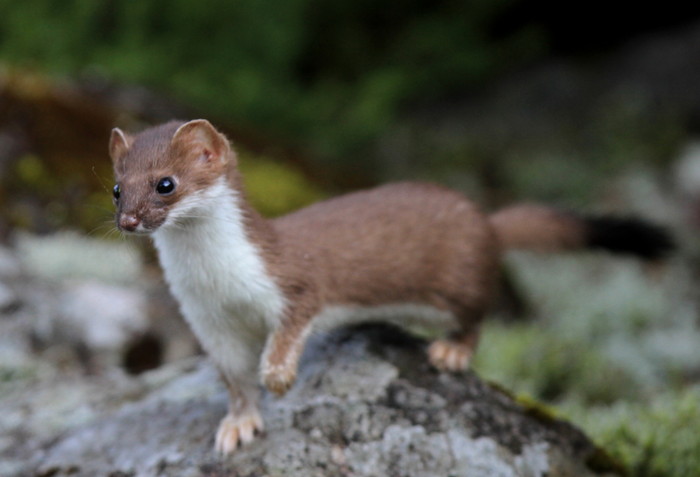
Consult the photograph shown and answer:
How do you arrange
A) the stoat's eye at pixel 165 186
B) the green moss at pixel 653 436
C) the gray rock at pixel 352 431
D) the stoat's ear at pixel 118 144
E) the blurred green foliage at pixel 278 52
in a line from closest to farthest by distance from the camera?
1. the stoat's eye at pixel 165 186
2. the stoat's ear at pixel 118 144
3. the gray rock at pixel 352 431
4. the green moss at pixel 653 436
5. the blurred green foliage at pixel 278 52

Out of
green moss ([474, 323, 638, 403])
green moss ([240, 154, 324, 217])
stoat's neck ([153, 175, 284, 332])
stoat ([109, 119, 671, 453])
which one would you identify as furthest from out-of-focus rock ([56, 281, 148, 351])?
green moss ([474, 323, 638, 403])

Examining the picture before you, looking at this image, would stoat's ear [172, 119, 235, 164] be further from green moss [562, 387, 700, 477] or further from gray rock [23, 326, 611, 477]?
green moss [562, 387, 700, 477]

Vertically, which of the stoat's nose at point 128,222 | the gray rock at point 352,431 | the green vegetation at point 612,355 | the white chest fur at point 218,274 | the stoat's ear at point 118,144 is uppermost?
the stoat's ear at point 118,144

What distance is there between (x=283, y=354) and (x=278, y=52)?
19.3 feet

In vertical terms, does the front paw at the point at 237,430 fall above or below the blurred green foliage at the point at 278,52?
below

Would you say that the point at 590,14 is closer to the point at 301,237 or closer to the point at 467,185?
the point at 467,185

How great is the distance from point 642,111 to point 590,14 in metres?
1.44

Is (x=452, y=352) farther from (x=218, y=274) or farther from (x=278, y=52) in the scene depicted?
(x=278, y=52)

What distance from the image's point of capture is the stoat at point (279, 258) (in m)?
2.62

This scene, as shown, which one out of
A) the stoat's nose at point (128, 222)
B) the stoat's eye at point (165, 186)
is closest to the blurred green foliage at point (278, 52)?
the stoat's eye at point (165, 186)

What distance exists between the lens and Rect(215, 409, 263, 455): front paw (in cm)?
288

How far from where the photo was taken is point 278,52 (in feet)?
27.0

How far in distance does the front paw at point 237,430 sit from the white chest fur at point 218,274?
0.18 meters

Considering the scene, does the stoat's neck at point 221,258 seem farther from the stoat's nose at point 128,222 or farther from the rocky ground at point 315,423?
the rocky ground at point 315,423
